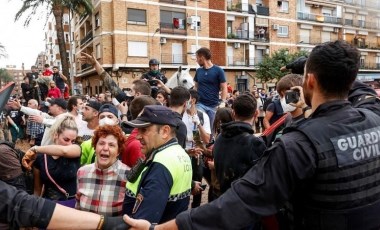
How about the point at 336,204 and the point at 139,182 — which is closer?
the point at 336,204

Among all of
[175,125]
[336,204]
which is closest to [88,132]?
[175,125]

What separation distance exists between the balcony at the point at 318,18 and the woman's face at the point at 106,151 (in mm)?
40565

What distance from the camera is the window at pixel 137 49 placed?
100 feet

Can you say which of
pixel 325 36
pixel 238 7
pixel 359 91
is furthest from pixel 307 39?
pixel 359 91

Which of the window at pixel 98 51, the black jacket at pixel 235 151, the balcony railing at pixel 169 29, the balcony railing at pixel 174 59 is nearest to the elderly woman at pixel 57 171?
the black jacket at pixel 235 151

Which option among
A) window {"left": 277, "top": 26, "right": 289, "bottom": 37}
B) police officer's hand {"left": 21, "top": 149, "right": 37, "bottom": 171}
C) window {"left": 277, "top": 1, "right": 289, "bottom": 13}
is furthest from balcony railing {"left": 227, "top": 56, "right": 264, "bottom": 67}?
police officer's hand {"left": 21, "top": 149, "right": 37, "bottom": 171}

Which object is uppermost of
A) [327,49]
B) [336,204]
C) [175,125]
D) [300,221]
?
[327,49]

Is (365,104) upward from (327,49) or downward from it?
downward

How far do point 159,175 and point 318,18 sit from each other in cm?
4326

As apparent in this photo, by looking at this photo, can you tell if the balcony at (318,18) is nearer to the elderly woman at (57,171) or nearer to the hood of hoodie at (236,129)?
the hood of hoodie at (236,129)

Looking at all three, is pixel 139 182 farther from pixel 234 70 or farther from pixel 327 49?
pixel 234 70

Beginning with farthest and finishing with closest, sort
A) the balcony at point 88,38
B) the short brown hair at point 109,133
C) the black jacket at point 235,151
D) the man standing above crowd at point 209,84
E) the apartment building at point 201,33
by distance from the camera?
the balcony at point 88,38, the apartment building at point 201,33, the man standing above crowd at point 209,84, the short brown hair at point 109,133, the black jacket at point 235,151

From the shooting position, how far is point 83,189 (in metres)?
3.13

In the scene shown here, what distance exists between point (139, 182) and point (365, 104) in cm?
154
